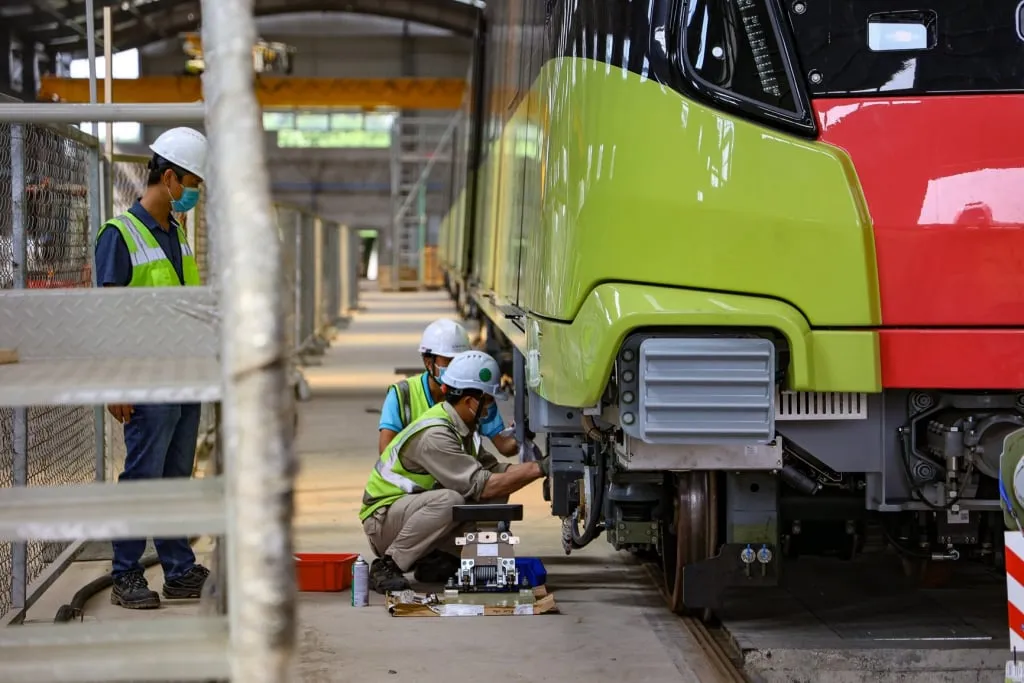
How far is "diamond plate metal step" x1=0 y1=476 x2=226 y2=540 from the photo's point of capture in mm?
2141

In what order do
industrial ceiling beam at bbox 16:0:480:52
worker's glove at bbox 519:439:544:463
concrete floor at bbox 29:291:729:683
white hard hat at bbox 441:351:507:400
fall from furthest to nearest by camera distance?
industrial ceiling beam at bbox 16:0:480:52 → worker's glove at bbox 519:439:544:463 → white hard hat at bbox 441:351:507:400 → concrete floor at bbox 29:291:729:683

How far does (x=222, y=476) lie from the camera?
7.52ft

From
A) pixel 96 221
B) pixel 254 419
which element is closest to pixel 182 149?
pixel 96 221

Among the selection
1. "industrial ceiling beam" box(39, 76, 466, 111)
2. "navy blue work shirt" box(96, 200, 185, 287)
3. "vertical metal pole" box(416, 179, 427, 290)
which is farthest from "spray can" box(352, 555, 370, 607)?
"vertical metal pole" box(416, 179, 427, 290)

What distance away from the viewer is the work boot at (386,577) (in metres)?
6.23

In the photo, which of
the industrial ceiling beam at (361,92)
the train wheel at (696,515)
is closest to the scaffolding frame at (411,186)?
the industrial ceiling beam at (361,92)

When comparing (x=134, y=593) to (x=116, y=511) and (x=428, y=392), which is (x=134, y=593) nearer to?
(x=428, y=392)

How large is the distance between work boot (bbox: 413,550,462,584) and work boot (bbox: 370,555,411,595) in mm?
153

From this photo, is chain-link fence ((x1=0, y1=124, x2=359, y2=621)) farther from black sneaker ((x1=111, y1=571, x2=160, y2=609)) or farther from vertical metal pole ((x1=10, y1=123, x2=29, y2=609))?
black sneaker ((x1=111, y1=571, x2=160, y2=609))

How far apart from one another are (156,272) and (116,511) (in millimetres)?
3540

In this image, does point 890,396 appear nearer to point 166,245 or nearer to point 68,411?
point 166,245

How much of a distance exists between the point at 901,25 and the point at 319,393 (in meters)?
11.6

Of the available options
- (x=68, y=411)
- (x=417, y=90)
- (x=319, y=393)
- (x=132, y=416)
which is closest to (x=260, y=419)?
(x=132, y=416)

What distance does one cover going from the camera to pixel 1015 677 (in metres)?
3.82
